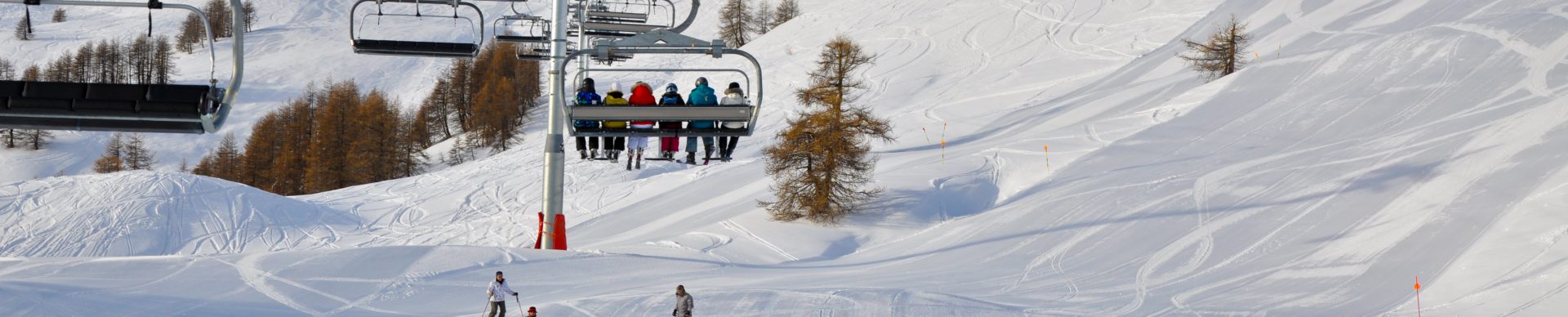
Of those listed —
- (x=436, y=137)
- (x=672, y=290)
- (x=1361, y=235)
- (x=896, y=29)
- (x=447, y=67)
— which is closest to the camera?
(x=672, y=290)

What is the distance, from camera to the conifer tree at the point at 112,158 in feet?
179

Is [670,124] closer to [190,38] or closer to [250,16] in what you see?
[190,38]

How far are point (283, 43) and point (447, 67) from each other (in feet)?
65.4

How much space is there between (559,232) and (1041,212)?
477 inches

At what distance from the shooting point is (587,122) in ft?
40.7

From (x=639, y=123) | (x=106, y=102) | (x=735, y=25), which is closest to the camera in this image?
(x=106, y=102)

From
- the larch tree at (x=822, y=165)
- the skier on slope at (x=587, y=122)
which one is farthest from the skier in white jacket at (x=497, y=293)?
the larch tree at (x=822, y=165)

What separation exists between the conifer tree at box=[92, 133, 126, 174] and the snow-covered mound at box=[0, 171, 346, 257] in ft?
81.7

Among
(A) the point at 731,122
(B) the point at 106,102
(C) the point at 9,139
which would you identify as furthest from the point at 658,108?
(C) the point at 9,139

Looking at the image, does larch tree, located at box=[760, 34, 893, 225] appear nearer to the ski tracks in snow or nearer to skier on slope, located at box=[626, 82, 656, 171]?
the ski tracks in snow

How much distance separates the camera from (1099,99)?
124 ft

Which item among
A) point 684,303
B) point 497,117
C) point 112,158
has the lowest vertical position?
point 684,303

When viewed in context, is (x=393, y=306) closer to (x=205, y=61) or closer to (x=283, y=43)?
(x=205, y=61)

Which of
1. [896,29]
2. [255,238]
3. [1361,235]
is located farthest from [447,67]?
[1361,235]
